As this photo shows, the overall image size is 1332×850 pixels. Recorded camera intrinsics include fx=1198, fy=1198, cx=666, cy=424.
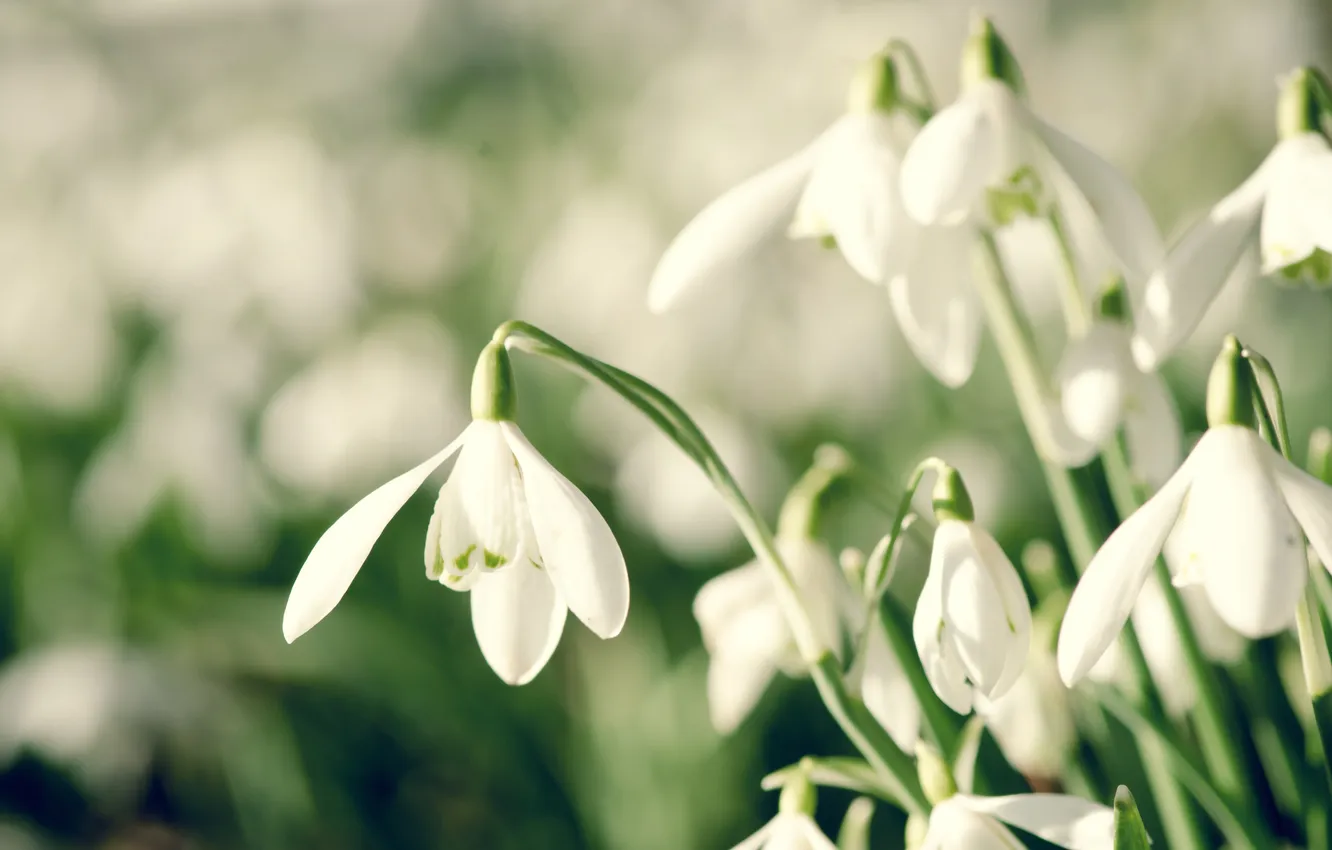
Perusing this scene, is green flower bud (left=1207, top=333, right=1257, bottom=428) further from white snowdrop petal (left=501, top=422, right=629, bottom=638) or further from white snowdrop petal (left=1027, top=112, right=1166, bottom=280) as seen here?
white snowdrop petal (left=501, top=422, right=629, bottom=638)

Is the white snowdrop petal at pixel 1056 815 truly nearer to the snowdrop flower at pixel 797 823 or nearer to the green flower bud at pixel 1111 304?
the snowdrop flower at pixel 797 823

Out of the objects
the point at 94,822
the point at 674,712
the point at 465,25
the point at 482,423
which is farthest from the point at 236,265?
the point at 465,25

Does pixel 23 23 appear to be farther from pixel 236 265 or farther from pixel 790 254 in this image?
pixel 790 254

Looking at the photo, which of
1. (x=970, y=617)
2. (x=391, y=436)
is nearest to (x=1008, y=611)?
(x=970, y=617)

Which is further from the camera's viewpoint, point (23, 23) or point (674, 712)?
point (23, 23)

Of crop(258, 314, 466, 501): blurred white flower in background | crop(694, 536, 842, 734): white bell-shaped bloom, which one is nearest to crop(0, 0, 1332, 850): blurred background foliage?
crop(258, 314, 466, 501): blurred white flower in background

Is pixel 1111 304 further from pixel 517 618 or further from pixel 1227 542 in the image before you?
pixel 517 618

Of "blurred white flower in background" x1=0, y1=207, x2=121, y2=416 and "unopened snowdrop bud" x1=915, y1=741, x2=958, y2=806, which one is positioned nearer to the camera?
"unopened snowdrop bud" x1=915, y1=741, x2=958, y2=806
